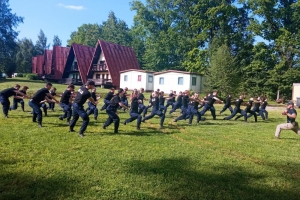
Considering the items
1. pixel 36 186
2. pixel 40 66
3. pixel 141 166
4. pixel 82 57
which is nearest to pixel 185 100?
pixel 141 166

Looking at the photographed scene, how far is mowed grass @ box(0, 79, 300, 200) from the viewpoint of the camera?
504cm

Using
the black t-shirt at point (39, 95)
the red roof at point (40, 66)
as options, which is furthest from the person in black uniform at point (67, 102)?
the red roof at point (40, 66)

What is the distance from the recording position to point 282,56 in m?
38.1

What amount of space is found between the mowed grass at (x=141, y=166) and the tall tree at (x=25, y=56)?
218 ft

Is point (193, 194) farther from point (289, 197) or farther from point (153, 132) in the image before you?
point (153, 132)

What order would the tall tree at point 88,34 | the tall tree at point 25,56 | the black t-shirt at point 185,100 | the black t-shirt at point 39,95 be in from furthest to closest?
the tall tree at point 88,34 < the tall tree at point 25,56 < the black t-shirt at point 185,100 < the black t-shirt at point 39,95

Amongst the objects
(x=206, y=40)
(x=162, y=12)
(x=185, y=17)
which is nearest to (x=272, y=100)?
(x=206, y=40)

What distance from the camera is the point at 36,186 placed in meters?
4.98

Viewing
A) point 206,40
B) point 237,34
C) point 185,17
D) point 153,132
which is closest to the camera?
point 153,132

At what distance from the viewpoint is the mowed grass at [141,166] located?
5043mm

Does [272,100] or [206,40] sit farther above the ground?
[206,40]

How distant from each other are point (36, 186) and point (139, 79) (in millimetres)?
35938

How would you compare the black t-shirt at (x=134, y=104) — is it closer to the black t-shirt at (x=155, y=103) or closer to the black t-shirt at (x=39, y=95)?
the black t-shirt at (x=155, y=103)

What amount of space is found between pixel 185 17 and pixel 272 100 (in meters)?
24.5
